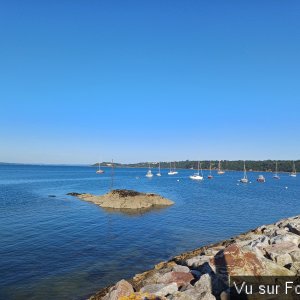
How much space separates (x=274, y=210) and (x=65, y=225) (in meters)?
39.1

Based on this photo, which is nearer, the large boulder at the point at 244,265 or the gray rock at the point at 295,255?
the large boulder at the point at 244,265

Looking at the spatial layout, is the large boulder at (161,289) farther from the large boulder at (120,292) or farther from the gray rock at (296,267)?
the gray rock at (296,267)

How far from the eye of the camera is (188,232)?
39.1m

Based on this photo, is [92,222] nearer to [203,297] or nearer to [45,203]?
[45,203]

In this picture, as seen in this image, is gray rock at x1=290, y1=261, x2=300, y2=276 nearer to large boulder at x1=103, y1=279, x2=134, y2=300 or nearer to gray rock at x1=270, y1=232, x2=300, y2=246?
gray rock at x1=270, y1=232, x2=300, y2=246

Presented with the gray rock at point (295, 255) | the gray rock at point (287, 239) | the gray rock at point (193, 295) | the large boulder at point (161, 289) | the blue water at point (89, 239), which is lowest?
the blue water at point (89, 239)

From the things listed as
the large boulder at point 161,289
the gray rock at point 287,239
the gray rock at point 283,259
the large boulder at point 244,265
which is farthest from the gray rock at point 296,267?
the large boulder at point 161,289

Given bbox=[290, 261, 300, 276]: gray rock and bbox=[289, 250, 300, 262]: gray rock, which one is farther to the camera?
bbox=[289, 250, 300, 262]: gray rock

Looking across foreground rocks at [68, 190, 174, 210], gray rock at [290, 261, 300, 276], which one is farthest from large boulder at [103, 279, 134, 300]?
foreground rocks at [68, 190, 174, 210]

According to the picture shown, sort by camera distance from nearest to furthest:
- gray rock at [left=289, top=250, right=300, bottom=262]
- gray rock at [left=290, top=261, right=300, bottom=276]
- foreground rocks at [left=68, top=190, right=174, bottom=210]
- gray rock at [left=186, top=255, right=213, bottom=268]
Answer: gray rock at [left=290, top=261, right=300, bottom=276]
gray rock at [left=289, top=250, right=300, bottom=262]
gray rock at [left=186, top=255, right=213, bottom=268]
foreground rocks at [left=68, top=190, right=174, bottom=210]

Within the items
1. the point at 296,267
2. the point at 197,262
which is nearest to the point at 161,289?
the point at 197,262

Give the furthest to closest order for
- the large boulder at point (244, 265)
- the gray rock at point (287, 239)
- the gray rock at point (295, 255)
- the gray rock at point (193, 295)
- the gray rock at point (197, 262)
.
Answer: the gray rock at point (287, 239), the gray rock at point (197, 262), the gray rock at point (295, 255), the large boulder at point (244, 265), the gray rock at point (193, 295)

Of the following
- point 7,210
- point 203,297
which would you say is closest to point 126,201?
point 7,210

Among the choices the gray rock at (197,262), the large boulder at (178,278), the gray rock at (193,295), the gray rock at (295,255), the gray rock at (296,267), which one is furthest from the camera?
the gray rock at (197,262)
